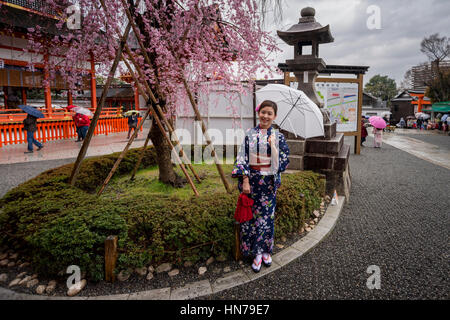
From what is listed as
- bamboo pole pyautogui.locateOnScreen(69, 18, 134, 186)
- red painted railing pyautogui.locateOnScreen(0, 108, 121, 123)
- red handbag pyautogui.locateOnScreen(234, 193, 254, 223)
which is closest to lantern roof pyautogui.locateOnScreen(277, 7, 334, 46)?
bamboo pole pyautogui.locateOnScreen(69, 18, 134, 186)

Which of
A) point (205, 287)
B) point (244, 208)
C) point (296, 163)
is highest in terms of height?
point (296, 163)

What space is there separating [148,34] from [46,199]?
10.6ft

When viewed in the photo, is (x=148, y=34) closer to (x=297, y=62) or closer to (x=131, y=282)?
(x=297, y=62)

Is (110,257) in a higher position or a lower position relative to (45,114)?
lower

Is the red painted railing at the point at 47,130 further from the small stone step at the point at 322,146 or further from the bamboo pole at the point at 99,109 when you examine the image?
the small stone step at the point at 322,146

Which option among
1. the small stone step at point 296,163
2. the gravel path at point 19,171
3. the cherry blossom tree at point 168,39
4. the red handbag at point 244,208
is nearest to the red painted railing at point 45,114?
the gravel path at point 19,171

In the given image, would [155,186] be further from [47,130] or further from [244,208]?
[47,130]

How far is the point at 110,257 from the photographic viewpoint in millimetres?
2764

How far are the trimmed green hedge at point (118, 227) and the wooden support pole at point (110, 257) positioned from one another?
6 cm

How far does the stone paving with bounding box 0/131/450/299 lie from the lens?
8.84ft

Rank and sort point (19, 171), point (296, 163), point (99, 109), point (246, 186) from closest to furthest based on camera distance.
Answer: point (246, 186), point (99, 109), point (296, 163), point (19, 171)

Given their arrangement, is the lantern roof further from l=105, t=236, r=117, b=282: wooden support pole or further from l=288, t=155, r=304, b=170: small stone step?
l=105, t=236, r=117, b=282: wooden support pole

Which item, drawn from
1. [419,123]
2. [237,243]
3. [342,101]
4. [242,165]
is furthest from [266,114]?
[419,123]

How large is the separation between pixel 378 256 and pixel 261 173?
6.30 ft
